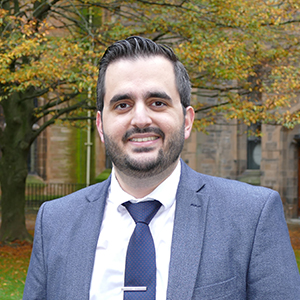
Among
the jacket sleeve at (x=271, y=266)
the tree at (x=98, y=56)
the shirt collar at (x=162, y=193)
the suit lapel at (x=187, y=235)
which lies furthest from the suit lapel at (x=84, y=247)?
the tree at (x=98, y=56)

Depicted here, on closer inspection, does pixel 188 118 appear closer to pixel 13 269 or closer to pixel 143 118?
pixel 143 118

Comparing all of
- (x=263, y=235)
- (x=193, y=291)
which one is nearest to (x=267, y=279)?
(x=263, y=235)

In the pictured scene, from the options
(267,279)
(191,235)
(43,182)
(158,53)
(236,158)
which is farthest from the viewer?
(43,182)

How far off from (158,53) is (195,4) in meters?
9.30

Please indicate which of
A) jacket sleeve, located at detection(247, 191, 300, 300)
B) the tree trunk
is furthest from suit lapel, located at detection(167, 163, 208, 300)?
the tree trunk

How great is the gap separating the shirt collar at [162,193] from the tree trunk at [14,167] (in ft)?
34.0

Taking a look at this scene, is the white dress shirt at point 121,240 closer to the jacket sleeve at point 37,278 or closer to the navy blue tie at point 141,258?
→ the navy blue tie at point 141,258

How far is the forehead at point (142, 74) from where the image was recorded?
1995 millimetres

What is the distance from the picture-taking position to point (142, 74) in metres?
2.00

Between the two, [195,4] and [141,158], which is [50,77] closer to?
[195,4]

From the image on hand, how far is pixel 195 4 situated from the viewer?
35.2 feet

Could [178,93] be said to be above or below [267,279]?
above

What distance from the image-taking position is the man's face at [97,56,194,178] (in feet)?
6.49

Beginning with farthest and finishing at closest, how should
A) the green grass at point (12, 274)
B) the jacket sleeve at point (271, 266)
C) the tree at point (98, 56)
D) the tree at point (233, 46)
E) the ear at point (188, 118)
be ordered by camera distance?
the tree at point (233, 46) < the tree at point (98, 56) < the green grass at point (12, 274) < the ear at point (188, 118) < the jacket sleeve at point (271, 266)
